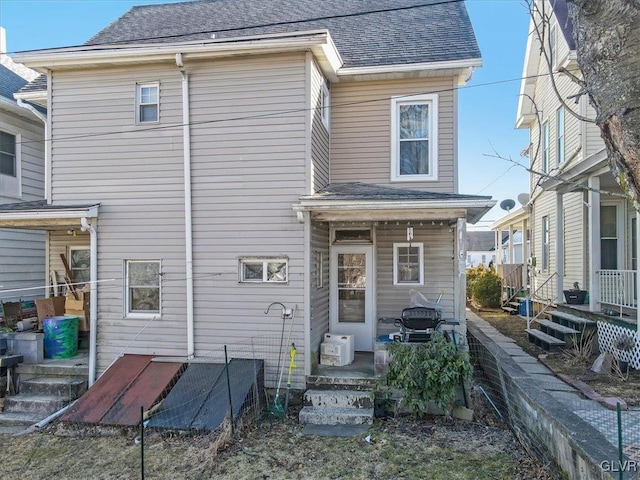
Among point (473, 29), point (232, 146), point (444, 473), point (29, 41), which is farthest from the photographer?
point (29, 41)

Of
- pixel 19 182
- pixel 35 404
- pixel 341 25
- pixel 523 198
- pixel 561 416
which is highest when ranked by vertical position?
pixel 341 25

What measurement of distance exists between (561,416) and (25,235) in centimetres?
1149

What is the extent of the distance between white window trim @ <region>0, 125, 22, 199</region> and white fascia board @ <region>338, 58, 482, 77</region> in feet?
25.8

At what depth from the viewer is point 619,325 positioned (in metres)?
8.07

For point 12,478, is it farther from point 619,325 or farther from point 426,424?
point 619,325

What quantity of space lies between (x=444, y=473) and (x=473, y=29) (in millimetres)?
8096

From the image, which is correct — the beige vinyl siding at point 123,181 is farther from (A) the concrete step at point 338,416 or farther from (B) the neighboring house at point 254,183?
(A) the concrete step at point 338,416

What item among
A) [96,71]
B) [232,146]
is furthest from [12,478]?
[96,71]

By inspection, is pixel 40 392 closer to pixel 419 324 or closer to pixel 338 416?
pixel 338 416

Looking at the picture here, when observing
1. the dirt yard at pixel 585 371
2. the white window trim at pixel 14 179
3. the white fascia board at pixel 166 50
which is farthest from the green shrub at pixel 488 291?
the white window trim at pixel 14 179

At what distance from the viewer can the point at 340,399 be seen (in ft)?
22.0

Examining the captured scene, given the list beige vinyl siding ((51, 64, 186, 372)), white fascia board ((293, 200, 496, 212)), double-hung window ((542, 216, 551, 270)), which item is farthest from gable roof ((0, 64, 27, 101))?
double-hung window ((542, 216, 551, 270))

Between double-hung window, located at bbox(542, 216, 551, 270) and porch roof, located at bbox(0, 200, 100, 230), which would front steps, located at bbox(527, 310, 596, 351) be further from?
porch roof, located at bbox(0, 200, 100, 230)

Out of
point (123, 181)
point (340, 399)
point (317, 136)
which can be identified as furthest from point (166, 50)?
point (340, 399)
